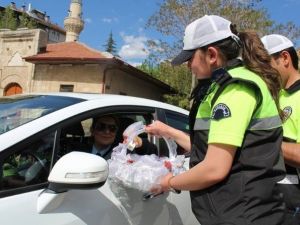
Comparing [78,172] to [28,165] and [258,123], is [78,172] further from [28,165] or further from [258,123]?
[258,123]

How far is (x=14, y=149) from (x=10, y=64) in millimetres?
26352

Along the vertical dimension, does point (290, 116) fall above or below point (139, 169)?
above

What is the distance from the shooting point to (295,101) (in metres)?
3.05

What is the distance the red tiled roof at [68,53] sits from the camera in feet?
78.1

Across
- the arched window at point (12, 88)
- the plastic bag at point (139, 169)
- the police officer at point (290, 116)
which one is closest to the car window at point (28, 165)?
the plastic bag at point (139, 169)

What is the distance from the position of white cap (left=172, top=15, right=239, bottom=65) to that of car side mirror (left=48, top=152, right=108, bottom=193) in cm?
63

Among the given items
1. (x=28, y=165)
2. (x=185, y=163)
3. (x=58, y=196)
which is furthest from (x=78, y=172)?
(x=185, y=163)

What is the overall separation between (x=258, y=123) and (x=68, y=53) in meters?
23.6

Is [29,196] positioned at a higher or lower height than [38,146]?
lower

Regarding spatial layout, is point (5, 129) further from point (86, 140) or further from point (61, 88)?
point (61, 88)

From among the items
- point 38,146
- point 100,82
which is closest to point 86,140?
point 38,146

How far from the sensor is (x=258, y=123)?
81.0 inches

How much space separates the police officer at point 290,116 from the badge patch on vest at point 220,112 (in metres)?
0.80

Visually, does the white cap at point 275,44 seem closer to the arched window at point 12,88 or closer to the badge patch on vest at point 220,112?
the badge patch on vest at point 220,112
